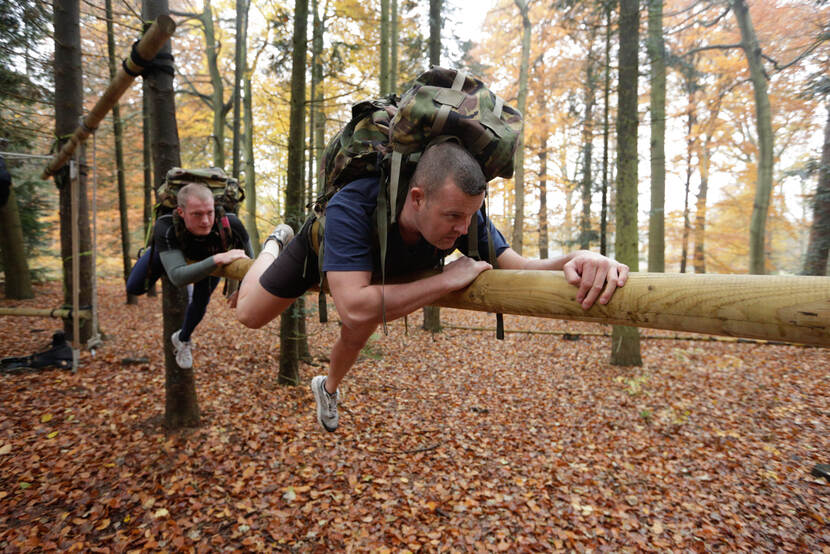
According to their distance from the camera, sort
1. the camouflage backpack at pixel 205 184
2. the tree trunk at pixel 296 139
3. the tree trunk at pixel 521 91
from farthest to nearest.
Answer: the tree trunk at pixel 521 91 → the tree trunk at pixel 296 139 → the camouflage backpack at pixel 205 184

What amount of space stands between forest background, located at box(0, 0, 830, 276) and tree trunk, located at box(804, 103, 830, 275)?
0.39 metres

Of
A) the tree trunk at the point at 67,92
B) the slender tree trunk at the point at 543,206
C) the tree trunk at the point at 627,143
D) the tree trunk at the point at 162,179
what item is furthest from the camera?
the slender tree trunk at the point at 543,206

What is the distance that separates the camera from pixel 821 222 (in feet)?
29.8

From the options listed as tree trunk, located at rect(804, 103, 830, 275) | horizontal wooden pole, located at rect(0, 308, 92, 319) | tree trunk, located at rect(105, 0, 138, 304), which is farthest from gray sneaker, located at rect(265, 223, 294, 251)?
tree trunk, located at rect(804, 103, 830, 275)

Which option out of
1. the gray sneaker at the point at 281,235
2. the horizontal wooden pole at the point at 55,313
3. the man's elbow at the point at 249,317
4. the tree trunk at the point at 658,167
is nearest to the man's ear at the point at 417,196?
the man's elbow at the point at 249,317

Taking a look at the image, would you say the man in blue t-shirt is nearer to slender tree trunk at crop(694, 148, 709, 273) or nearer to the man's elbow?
the man's elbow

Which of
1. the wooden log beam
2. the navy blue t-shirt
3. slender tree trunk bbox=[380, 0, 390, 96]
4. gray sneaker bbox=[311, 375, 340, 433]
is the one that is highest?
slender tree trunk bbox=[380, 0, 390, 96]

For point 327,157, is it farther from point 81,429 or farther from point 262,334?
point 262,334

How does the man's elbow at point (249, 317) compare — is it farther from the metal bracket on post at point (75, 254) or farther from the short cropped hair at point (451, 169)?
the metal bracket on post at point (75, 254)

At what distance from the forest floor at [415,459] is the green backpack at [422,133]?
3.51 metres

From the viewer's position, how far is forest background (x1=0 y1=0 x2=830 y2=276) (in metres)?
10.5

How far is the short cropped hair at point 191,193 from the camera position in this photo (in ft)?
12.8

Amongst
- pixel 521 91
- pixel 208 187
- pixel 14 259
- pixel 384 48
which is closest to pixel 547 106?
pixel 521 91

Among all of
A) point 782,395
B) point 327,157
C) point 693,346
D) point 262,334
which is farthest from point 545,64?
point 327,157
